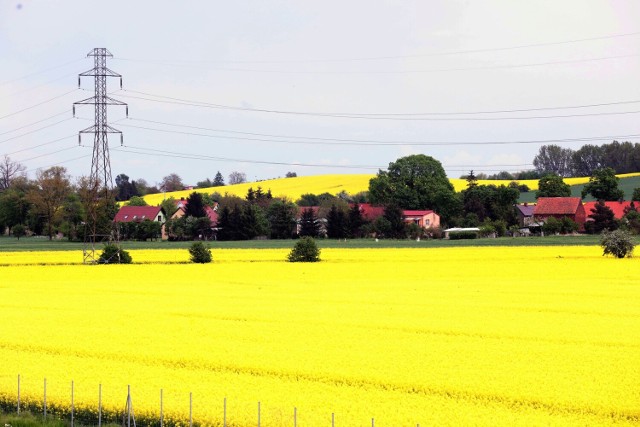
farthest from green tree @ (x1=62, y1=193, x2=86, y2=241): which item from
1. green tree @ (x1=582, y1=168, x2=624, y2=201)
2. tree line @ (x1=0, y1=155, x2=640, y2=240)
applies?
green tree @ (x1=582, y1=168, x2=624, y2=201)

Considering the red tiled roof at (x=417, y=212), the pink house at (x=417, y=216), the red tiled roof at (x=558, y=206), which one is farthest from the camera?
the red tiled roof at (x=417, y=212)

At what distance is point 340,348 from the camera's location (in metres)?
23.8

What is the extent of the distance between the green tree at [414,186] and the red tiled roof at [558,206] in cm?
1446

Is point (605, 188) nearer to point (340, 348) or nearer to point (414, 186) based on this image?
point (414, 186)

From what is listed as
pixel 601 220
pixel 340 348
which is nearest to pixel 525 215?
pixel 601 220

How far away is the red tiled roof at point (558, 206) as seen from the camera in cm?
12000

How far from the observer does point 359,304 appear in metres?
36.2

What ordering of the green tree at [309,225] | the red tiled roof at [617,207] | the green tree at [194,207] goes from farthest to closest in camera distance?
the green tree at [194,207]
the red tiled roof at [617,207]
the green tree at [309,225]

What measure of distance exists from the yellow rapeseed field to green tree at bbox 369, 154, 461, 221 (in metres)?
85.7

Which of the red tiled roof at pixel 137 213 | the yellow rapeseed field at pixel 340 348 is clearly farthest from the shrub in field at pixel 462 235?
the yellow rapeseed field at pixel 340 348

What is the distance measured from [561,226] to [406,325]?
271 ft

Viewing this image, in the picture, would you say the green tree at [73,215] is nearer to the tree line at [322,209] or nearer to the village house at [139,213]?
the tree line at [322,209]

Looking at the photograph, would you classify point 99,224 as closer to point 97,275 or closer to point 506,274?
point 97,275

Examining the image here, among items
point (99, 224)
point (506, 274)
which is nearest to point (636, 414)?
point (506, 274)
